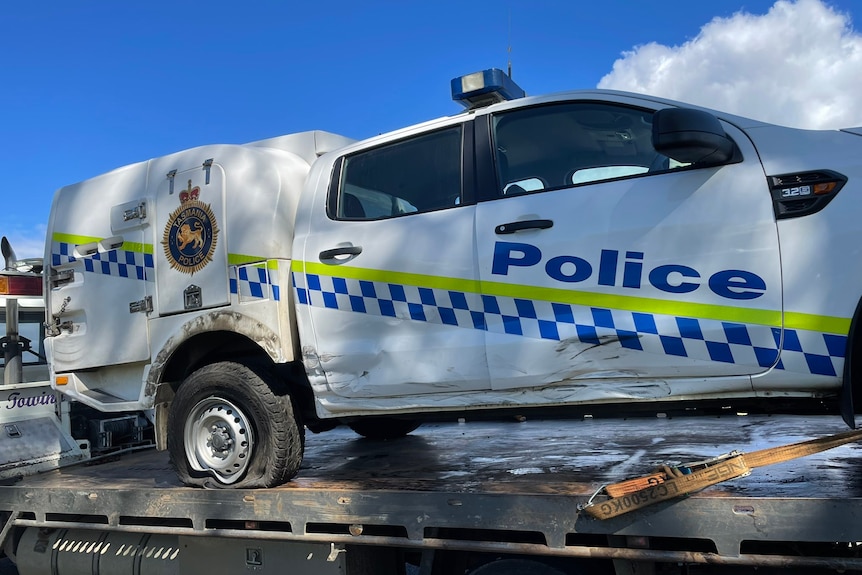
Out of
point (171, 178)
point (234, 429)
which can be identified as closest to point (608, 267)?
point (234, 429)

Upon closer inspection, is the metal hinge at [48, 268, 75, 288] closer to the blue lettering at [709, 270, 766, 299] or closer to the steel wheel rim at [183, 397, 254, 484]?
the steel wheel rim at [183, 397, 254, 484]

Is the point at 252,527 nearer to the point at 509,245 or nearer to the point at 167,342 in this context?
the point at 167,342

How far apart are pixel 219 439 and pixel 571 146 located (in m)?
2.33

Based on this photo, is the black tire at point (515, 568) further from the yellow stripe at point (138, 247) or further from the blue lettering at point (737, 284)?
the yellow stripe at point (138, 247)

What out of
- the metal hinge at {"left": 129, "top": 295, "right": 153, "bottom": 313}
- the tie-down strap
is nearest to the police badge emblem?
the metal hinge at {"left": 129, "top": 295, "right": 153, "bottom": 313}

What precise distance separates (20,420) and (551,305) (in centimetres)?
406

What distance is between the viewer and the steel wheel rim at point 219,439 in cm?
341

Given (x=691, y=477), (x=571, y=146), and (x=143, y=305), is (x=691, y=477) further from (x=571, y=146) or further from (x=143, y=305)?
(x=143, y=305)

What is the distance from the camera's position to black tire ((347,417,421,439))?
505cm

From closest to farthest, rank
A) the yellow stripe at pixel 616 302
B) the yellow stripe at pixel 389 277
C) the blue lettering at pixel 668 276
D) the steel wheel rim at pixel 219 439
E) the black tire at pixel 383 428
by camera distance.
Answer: the yellow stripe at pixel 616 302, the blue lettering at pixel 668 276, the yellow stripe at pixel 389 277, the steel wheel rim at pixel 219 439, the black tire at pixel 383 428

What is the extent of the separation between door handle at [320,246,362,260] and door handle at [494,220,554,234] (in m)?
0.74

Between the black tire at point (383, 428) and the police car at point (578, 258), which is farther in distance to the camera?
the black tire at point (383, 428)

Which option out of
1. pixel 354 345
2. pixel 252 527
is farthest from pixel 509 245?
pixel 252 527

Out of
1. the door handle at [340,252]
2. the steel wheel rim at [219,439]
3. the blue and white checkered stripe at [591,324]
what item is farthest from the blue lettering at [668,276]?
the steel wheel rim at [219,439]
